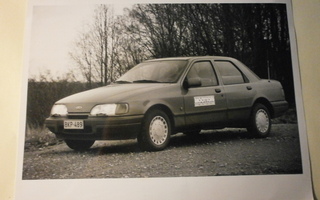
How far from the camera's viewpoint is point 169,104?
2.10 m

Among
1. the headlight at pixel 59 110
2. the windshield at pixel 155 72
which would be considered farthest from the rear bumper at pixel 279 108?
the headlight at pixel 59 110

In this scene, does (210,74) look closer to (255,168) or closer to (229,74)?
(229,74)

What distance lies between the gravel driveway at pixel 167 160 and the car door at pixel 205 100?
16 centimetres

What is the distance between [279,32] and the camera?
2.30 m

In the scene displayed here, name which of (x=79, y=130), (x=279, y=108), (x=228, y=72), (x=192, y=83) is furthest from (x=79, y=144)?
(x=279, y=108)

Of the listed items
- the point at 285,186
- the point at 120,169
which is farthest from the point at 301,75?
the point at 120,169

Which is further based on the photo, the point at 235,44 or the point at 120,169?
the point at 235,44

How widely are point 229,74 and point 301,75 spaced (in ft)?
1.84

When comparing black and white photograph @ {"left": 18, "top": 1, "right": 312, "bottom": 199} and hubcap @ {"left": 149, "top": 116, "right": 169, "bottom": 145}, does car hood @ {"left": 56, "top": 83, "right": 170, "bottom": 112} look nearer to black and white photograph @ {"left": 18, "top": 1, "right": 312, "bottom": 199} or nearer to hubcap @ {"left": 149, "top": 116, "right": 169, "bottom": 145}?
black and white photograph @ {"left": 18, "top": 1, "right": 312, "bottom": 199}

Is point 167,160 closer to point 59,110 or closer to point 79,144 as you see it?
point 79,144

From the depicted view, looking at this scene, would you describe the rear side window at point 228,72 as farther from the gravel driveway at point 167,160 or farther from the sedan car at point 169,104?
the gravel driveway at point 167,160

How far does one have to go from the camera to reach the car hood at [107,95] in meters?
2.06

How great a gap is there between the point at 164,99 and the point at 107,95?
0.42 meters

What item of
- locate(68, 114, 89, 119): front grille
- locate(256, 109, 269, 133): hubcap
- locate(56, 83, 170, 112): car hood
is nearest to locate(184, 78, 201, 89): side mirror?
locate(56, 83, 170, 112): car hood
